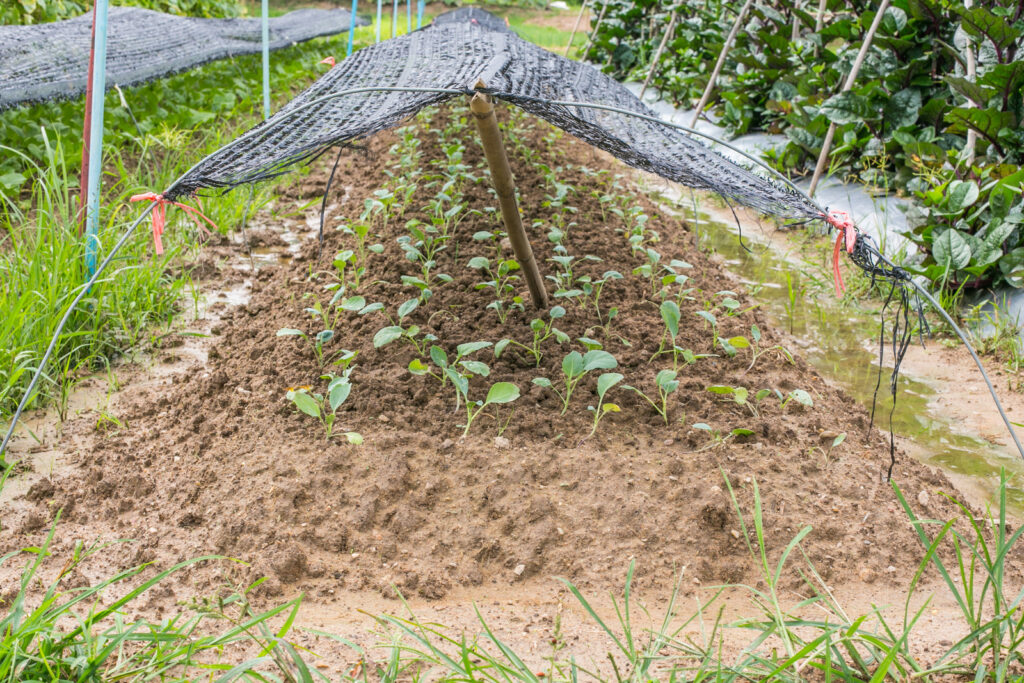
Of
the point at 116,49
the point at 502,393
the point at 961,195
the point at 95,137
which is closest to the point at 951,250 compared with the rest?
the point at 961,195

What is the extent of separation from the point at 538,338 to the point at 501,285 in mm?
444

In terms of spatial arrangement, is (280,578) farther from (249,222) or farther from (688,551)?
(249,222)

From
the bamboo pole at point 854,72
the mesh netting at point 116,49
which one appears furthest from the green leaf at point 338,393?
the bamboo pole at point 854,72

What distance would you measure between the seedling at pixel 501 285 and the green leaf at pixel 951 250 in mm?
1573

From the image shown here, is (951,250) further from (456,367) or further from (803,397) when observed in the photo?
(456,367)

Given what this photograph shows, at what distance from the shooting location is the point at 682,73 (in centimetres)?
678

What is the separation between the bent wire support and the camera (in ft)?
5.51

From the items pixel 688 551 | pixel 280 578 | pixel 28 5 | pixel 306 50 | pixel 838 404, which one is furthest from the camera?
pixel 306 50

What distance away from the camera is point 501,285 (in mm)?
2666

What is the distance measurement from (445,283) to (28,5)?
3.83 m

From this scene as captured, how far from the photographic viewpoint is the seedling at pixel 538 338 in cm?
218

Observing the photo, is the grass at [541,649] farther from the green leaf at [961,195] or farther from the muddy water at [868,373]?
the green leaf at [961,195]

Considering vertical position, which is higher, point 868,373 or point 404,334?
point 404,334

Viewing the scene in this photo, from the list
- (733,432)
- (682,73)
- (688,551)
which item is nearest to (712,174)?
(733,432)
